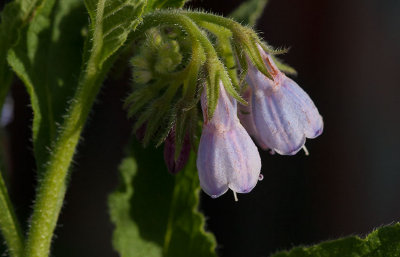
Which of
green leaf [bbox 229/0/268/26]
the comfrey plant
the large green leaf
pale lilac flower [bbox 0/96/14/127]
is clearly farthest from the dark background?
the comfrey plant

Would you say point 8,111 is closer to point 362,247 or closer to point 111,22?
point 111,22

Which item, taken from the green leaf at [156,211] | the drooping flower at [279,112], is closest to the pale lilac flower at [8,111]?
the green leaf at [156,211]

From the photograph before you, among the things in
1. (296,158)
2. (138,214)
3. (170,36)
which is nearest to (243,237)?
(296,158)

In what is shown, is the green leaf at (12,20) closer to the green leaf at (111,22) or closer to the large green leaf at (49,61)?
the large green leaf at (49,61)

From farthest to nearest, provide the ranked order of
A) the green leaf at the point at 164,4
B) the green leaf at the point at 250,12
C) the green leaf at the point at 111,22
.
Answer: the green leaf at the point at 250,12, the green leaf at the point at 164,4, the green leaf at the point at 111,22

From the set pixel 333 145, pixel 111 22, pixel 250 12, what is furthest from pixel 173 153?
pixel 333 145
